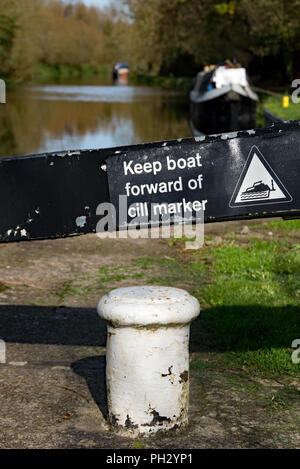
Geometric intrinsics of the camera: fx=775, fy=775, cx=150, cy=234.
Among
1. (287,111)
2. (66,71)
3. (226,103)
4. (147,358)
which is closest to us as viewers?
(147,358)

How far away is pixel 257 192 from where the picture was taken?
4.31 meters

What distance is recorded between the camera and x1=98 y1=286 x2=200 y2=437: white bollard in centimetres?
405

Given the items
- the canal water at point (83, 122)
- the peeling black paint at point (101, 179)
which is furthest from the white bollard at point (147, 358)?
the canal water at point (83, 122)

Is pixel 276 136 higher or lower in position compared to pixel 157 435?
higher

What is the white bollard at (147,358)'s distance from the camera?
13.3ft

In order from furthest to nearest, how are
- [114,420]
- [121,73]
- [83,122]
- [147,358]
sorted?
1. [121,73]
2. [83,122]
3. [114,420]
4. [147,358]

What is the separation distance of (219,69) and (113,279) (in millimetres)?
26551

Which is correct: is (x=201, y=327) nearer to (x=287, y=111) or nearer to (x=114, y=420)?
(x=114, y=420)

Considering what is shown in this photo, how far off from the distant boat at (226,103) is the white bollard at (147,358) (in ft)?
91.4

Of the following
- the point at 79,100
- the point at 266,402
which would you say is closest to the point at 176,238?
the point at 266,402

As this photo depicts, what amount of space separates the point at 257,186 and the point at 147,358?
1.13 metres

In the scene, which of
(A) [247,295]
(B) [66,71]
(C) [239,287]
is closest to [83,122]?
(C) [239,287]
